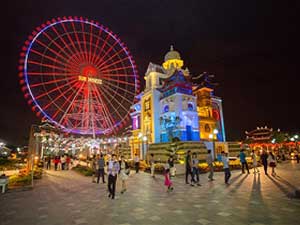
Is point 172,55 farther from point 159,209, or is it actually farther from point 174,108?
point 159,209

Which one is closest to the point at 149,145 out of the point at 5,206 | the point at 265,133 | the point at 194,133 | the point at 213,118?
the point at 194,133

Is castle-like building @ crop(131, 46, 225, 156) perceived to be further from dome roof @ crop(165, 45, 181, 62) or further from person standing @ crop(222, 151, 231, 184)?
person standing @ crop(222, 151, 231, 184)

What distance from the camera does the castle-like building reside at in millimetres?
33312

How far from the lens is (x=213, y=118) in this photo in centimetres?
3809

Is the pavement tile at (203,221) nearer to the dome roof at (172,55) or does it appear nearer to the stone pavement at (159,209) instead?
the stone pavement at (159,209)

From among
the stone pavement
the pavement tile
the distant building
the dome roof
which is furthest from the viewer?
the distant building

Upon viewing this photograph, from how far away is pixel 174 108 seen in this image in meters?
→ 33.7

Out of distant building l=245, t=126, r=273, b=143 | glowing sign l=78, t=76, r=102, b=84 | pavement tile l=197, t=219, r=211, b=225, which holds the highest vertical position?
glowing sign l=78, t=76, r=102, b=84

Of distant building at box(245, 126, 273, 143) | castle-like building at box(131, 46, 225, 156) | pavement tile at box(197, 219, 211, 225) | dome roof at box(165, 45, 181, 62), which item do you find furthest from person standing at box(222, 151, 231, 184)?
distant building at box(245, 126, 273, 143)

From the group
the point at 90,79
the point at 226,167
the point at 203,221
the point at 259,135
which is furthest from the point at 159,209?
the point at 259,135

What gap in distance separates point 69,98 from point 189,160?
19.9 metres

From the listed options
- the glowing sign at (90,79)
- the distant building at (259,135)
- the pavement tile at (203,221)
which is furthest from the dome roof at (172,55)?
the distant building at (259,135)

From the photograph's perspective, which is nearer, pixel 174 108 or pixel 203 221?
pixel 203 221

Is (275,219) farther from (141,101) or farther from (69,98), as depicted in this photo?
(141,101)
